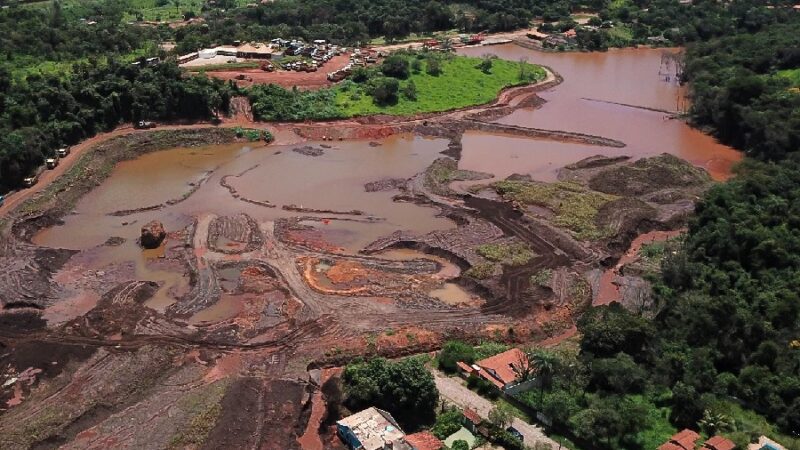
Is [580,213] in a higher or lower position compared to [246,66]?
lower

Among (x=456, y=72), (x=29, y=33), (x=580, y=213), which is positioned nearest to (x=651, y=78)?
(x=456, y=72)

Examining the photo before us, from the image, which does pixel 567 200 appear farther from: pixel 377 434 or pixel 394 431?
pixel 377 434

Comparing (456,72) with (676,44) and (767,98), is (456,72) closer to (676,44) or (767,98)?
(767,98)

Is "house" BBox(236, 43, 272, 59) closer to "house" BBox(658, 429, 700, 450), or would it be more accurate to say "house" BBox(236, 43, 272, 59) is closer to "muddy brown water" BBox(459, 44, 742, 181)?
"muddy brown water" BBox(459, 44, 742, 181)

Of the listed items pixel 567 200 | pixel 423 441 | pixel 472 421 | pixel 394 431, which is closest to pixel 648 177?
pixel 567 200

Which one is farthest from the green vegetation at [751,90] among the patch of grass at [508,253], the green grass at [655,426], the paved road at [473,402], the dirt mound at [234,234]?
the dirt mound at [234,234]

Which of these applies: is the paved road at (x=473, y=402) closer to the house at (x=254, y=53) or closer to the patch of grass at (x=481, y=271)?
the patch of grass at (x=481, y=271)

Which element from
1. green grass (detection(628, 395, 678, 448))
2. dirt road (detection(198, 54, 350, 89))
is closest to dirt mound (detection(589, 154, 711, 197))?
green grass (detection(628, 395, 678, 448))
